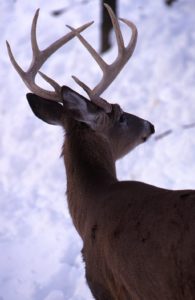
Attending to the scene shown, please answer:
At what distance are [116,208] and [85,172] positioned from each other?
62cm

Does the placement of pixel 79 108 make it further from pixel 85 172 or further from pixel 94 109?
pixel 85 172

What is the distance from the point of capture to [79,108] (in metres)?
4.32

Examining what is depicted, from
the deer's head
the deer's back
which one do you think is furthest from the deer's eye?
the deer's back

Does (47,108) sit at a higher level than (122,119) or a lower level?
higher

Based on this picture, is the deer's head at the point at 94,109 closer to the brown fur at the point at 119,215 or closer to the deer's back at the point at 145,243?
the brown fur at the point at 119,215

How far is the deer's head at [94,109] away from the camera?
→ 443cm

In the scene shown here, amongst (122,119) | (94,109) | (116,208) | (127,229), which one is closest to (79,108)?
(94,109)

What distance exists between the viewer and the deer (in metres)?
3.23

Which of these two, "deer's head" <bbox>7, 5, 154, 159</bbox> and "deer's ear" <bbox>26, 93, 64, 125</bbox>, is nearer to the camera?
"deer's head" <bbox>7, 5, 154, 159</bbox>

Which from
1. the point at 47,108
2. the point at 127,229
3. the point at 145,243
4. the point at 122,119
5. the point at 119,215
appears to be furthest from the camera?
the point at 122,119

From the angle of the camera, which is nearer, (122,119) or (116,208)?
(116,208)

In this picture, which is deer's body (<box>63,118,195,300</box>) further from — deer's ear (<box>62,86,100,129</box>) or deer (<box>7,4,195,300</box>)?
deer's ear (<box>62,86,100,129</box>)

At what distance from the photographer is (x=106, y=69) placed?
15.8ft

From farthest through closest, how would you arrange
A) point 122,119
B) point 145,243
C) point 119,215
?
1. point 122,119
2. point 119,215
3. point 145,243
